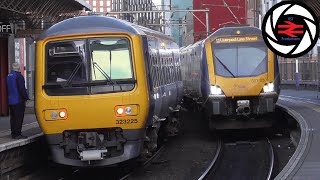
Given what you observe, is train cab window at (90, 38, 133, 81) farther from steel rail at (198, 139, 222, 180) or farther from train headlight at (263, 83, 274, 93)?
train headlight at (263, 83, 274, 93)

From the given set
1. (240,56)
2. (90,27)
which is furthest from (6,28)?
(90,27)

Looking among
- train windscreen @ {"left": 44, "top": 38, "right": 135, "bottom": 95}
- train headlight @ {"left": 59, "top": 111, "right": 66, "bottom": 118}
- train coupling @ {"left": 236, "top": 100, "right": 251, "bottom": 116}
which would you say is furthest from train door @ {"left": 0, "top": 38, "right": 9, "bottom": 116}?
train headlight @ {"left": 59, "top": 111, "right": 66, "bottom": 118}

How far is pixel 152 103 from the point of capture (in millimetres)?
10844

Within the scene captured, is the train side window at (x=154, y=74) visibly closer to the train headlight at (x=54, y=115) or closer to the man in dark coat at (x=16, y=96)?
the train headlight at (x=54, y=115)

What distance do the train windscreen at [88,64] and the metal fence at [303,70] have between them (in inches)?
923

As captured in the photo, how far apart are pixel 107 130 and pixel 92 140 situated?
33cm

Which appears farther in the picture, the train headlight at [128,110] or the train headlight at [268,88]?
the train headlight at [268,88]

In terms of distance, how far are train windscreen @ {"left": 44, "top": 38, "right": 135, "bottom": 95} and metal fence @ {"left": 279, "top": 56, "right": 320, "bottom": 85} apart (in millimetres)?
23436

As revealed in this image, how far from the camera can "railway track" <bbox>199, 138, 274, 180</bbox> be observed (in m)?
11.5

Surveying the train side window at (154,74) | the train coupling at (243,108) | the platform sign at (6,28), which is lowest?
the train coupling at (243,108)

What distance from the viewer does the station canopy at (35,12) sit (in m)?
16.9

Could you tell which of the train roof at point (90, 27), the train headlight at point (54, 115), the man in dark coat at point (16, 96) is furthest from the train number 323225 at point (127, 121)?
the man in dark coat at point (16, 96)

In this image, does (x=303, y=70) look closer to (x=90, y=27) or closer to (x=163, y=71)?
(x=163, y=71)

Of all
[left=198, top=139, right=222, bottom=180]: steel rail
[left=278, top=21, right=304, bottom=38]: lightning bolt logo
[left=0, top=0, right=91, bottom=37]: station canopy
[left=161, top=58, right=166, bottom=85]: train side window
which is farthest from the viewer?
[left=0, top=0, right=91, bottom=37]: station canopy
